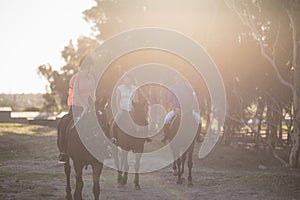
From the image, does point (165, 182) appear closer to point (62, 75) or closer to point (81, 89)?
point (81, 89)

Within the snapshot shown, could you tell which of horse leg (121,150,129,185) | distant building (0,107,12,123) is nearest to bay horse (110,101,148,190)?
horse leg (121,150,129,185)

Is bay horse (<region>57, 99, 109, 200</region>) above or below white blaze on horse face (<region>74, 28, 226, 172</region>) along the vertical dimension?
below

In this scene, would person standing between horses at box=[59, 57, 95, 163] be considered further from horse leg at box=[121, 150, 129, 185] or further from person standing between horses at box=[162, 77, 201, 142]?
person standing between horses at box=[162, 77, 201, 142]

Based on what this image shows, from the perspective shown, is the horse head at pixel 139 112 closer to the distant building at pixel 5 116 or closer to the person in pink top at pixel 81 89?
the person in pink top at pixel 81 89

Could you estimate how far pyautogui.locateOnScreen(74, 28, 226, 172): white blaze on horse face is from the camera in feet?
70.4

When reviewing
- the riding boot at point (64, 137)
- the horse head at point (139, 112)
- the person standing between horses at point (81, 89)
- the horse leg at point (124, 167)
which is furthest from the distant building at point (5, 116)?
the person standing between horses at point (81, 89)

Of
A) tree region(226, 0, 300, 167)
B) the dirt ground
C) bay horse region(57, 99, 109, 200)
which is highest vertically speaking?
tree region(226, 0, 300, 167)

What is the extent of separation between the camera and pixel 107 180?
1322 centimetres

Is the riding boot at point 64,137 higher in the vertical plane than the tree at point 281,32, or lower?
lower

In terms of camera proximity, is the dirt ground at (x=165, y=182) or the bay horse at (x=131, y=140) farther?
the bay horse at (x=131, y=140)

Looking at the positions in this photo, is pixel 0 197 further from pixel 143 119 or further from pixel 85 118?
pixel 143 119

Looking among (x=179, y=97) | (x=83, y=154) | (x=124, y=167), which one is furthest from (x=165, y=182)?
(x=83, y=154)

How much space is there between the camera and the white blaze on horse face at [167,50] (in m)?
21.5

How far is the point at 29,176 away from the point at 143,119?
428 cm
